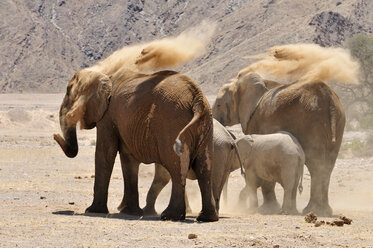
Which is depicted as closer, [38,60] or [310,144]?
[310,144]

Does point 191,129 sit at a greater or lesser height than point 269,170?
greater

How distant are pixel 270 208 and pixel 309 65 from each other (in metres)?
2.69

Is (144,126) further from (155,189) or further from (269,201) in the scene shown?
(269,201)

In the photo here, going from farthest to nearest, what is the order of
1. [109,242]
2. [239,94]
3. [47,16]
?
[47,16]
[239,94]
[109,242]

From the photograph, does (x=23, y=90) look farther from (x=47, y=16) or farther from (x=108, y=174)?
(x=108, y=174)

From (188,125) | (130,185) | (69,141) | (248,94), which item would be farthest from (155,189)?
(248,94)

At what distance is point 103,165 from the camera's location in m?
12.0

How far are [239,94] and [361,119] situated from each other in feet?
67.8

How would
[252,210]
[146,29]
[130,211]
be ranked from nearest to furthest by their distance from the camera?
[130,211], [252,210], [146,29]

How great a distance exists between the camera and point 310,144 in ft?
45.3

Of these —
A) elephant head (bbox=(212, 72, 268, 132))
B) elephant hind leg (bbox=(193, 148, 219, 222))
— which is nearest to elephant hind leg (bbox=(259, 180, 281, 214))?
elephant head (bbox=(212, 72, 268, 132))

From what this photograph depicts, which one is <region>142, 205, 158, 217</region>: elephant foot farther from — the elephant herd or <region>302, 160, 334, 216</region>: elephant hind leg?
<region>302, 160, 334, 216</region>: elephant hind leg

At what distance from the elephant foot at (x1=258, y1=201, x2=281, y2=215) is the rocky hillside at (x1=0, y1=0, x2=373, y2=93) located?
80058 millimetres

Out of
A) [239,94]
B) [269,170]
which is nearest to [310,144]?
[269,170]
